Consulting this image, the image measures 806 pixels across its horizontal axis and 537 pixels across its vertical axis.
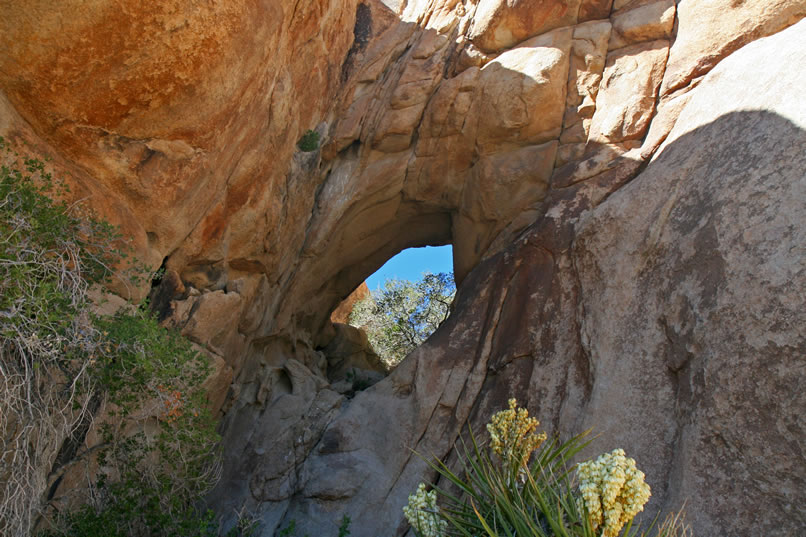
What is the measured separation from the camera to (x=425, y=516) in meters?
4.81

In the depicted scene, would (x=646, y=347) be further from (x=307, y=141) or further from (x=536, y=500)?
(x=307, y=141)

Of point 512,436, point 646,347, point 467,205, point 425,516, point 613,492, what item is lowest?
point 425,516

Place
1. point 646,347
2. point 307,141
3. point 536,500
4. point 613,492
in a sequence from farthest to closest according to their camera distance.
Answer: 1. point 307,141
2. point 646,347
3. point 536,500
4. point 613,492

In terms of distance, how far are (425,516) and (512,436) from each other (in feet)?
3.35

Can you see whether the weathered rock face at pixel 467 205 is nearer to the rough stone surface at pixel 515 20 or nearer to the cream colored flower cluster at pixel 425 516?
the rough stone surface at pixel 515 20

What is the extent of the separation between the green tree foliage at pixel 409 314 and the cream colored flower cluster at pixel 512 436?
15.4m

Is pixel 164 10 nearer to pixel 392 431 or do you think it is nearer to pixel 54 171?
pixel 54 171

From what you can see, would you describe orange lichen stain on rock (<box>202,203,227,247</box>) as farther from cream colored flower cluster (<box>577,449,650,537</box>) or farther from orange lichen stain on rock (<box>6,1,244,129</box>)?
cream colored flower cluster (<box>577,449,650,537</box>)

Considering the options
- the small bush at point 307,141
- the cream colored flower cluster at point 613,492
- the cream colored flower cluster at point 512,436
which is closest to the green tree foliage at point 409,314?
the small bush at point 307,141

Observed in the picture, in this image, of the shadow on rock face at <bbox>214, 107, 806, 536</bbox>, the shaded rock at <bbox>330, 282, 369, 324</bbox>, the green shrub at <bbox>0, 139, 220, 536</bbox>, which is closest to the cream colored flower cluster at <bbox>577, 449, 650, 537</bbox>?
the shadow on rock face at <bbox>214, 107, 806, 536</bbox>

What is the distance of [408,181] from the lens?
14.5 meters

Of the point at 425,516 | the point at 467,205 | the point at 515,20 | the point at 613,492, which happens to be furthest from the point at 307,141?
the point at 613,492

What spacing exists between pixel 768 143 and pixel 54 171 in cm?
965

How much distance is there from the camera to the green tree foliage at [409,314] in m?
21.4
